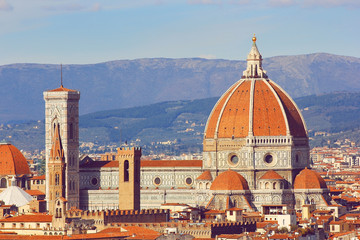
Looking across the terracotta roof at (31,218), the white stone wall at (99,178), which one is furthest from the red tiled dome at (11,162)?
the terracotta roof at (31,218)

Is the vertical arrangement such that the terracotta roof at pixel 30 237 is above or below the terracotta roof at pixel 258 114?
below

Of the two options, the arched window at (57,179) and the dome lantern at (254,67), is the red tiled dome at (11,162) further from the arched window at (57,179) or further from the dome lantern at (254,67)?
the dome lantern at (254,67)

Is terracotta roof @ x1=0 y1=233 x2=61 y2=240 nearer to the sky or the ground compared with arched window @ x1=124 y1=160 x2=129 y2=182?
nearer to the ground

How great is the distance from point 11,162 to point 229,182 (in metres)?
31.1

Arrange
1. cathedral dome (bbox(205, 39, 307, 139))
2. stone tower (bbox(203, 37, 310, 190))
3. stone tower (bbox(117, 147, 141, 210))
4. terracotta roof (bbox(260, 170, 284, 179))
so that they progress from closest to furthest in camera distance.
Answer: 1. stone tower (bbox(117, 147, 141, 210))
2. terracotta roof (bbox(260, 170, 284, 179))
3. stone tower (bbox(203, 37, 310, 190))
4. cathedral dome (bbox(205, 39, 307, 139))

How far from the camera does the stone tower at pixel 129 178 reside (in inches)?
4675

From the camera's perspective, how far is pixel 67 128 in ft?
424

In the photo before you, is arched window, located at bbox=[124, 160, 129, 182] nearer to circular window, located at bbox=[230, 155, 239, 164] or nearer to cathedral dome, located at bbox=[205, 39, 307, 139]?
cathedral dome, located at bbox=[205, 39, 307, 139]

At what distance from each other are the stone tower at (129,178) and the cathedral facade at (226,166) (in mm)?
88

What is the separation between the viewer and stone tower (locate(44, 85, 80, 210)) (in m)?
128

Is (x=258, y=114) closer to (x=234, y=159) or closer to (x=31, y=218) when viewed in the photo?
(x=234, y=159)

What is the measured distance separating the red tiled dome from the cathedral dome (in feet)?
81.0

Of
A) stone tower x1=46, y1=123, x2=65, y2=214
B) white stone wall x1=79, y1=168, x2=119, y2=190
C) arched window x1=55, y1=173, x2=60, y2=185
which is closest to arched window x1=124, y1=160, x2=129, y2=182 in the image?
stone tower x1=46, y1=123, x2=65, y2=214

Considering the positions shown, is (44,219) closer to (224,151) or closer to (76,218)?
(76,218)
